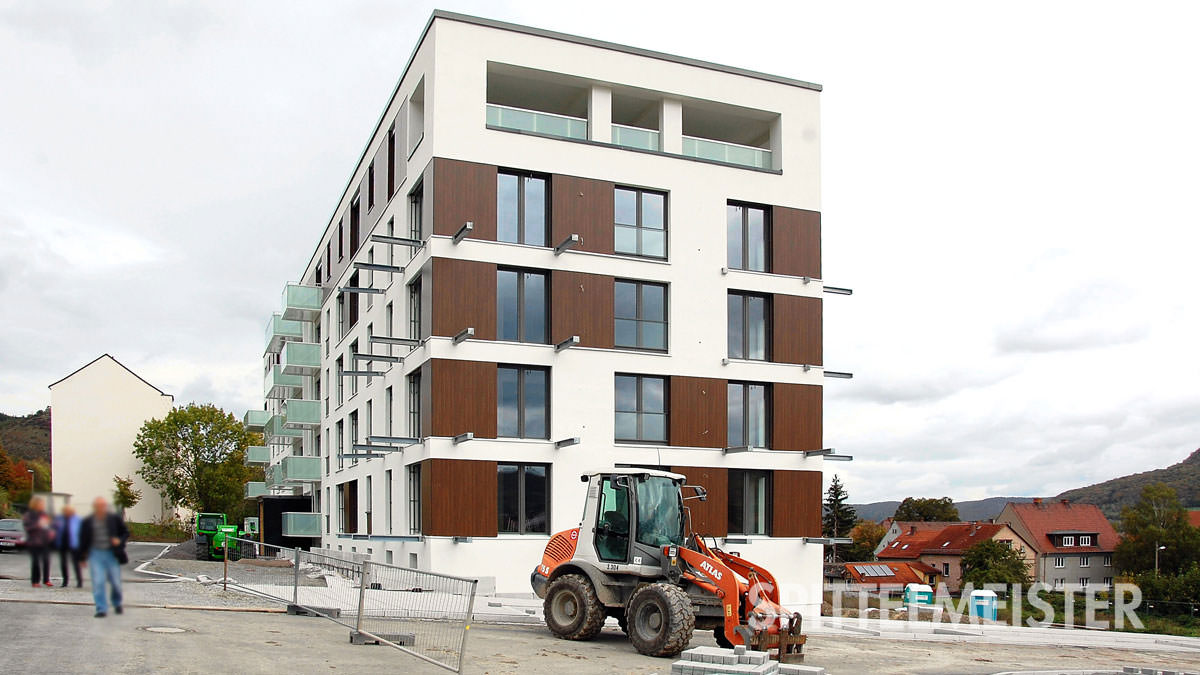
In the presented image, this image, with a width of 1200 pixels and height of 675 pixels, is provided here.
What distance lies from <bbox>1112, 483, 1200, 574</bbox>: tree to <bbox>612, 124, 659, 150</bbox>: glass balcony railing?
258 feet

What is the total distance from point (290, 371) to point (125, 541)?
2449 inches

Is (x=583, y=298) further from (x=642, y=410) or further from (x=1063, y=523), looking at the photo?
(x=1063, y=523)

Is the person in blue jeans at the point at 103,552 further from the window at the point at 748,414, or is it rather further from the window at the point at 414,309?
the window at the point at 748,414

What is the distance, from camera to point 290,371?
6084 centimetres

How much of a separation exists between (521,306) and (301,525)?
874 inches

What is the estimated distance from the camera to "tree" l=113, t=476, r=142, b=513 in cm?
112

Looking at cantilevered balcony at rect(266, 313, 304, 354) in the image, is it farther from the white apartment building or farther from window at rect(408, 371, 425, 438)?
window at rect(408, 371, 425, 438)

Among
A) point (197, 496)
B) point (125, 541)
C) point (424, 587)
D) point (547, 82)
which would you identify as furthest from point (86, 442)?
point (547, 82)

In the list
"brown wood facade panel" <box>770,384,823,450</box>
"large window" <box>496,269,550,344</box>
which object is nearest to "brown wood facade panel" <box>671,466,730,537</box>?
"brown wood facade panel" <box>770,384,823,450</box>

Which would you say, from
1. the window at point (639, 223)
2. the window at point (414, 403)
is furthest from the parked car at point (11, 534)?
the window at point (639, 223)

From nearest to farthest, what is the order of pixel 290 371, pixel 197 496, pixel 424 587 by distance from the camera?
pixel 197 496 < pixel 424 587 < pixel 290 371

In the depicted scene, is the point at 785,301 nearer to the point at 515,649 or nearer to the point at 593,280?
the point at 593,280

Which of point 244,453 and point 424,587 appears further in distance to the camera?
point 424,587

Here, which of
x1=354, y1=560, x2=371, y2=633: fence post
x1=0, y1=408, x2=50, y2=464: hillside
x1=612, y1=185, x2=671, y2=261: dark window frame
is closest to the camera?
x1=0, y1=408, x2=50, y2=464: hillside
